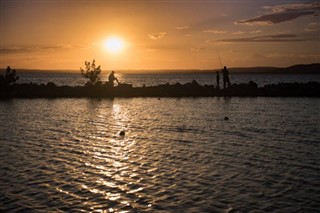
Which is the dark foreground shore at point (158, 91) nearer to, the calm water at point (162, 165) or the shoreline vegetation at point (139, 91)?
the shoreline vegetation at point (139, 91)

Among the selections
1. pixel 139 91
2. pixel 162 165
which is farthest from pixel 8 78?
pixel 162 165

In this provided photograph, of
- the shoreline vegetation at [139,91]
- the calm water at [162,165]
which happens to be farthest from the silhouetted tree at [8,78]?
the calm water at [162,165]

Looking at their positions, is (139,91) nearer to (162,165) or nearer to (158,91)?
(158,91)

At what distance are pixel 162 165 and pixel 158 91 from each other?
41.6 meters

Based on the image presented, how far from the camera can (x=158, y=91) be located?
5738 cm

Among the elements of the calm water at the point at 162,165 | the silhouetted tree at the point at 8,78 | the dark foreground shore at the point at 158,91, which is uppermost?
the silhouetted tree at the point at 8,78

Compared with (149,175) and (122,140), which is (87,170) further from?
(122,140)

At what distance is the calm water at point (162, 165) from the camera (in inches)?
460

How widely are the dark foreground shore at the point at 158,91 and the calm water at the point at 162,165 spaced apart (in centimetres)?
2496

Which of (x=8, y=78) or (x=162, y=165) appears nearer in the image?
(x=162, y=165)

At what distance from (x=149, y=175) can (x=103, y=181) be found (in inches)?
73.0

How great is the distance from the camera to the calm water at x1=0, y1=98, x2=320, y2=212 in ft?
38.3

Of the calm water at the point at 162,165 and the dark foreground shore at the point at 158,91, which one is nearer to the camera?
the calm water at the point at 162,165

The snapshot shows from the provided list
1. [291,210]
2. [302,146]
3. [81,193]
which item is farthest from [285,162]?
[81,193]
